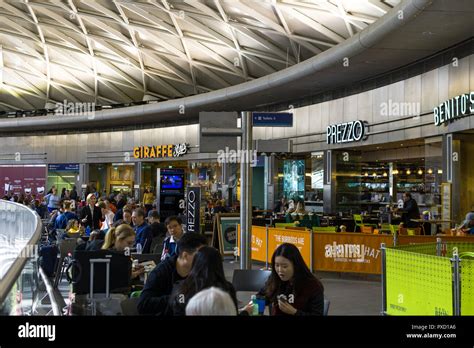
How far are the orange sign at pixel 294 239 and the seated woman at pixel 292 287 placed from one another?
310 inches

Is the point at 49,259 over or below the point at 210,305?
below

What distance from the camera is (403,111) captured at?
20.2 metres

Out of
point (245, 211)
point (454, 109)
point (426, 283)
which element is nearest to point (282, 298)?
point (426, 283)

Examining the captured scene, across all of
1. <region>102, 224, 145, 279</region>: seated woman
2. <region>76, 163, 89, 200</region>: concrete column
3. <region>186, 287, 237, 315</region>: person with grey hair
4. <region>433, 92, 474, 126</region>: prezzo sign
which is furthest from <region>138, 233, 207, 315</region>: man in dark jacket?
<region>76, 163, 89, 200</region>: concrete column

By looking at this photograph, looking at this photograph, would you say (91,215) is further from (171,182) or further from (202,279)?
(202,279)

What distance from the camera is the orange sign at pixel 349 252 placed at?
41.1 feet

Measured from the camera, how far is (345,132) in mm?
23594

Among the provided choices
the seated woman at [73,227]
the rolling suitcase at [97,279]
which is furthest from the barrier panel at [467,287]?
the seated woman at [73,227]

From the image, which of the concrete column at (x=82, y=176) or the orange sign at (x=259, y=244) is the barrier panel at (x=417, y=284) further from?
the concrete column at (x=82, y=176)

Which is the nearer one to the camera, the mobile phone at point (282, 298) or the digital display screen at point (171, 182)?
the mobile phone at point (282, 298)

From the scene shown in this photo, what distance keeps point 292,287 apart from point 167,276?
1074 mm

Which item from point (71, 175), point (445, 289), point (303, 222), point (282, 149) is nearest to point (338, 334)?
point (445, 289)

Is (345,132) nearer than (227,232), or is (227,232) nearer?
(227,232)

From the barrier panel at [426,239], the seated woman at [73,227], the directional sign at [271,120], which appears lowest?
the barrier panel at [426,239]
